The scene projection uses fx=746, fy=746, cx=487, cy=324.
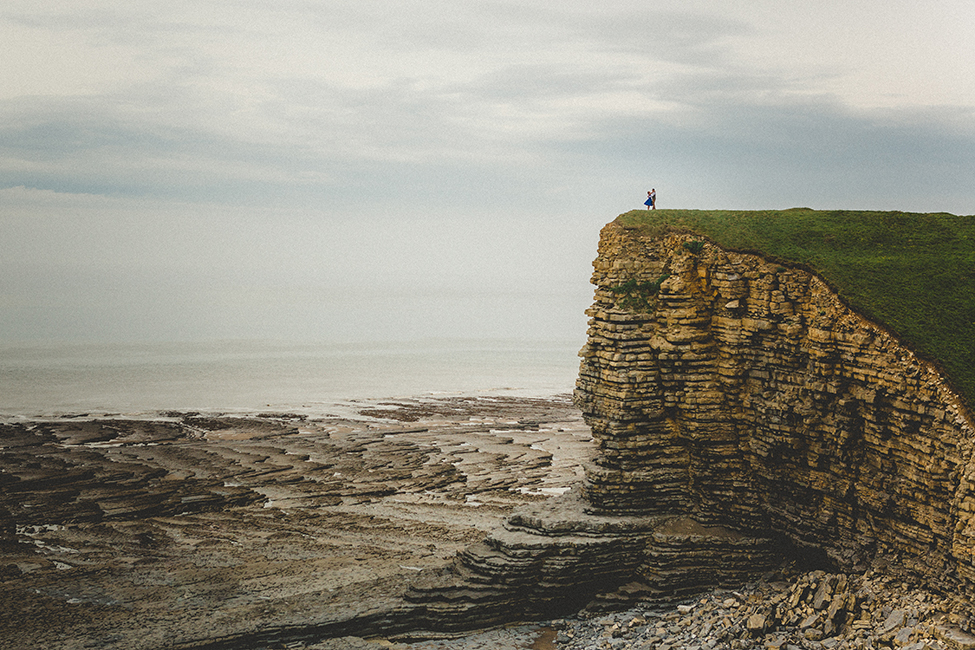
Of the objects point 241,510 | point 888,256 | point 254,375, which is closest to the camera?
point 888,256

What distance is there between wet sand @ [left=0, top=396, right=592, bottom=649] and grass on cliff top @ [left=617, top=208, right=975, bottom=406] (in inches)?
543

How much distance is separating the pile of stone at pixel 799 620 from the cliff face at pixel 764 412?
3.05 ft

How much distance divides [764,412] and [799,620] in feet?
19.3

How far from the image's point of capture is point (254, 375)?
8244 centimetres

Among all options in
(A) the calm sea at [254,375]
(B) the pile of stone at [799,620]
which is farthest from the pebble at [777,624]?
(A) the calm sea at [254,375]

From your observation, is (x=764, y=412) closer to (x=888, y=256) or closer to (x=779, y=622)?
(x=888, y=256)

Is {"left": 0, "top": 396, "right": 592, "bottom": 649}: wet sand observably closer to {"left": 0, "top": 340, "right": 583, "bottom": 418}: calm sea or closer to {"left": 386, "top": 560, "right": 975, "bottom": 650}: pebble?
{"left": 386, "top": 560, "right": 975, "bottom": 650}: pebble

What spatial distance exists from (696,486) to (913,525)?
7.39 m

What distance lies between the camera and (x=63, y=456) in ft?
153

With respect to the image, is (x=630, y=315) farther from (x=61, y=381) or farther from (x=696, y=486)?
(x=61, y=381)

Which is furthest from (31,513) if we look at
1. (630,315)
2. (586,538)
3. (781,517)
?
(781,517)

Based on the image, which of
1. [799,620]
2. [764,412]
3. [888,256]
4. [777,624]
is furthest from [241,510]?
[888,256]

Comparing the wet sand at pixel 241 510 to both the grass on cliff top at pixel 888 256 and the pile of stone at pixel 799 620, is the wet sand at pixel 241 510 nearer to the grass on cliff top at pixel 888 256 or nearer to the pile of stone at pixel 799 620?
the pile of stone at pixel 799 620

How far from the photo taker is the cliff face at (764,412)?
57.6ft
